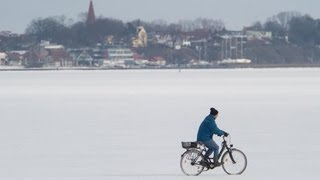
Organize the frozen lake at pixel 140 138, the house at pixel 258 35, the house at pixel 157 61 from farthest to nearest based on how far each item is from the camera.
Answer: the house at pixel 258 35 < the house at pixel 157 61 < the frozen lake at pixel 140 138

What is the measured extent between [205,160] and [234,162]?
427mm

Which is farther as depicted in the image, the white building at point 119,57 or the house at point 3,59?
the house at point 3,59

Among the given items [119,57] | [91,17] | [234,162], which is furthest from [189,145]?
[91,17]

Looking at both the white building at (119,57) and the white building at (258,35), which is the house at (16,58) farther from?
the white building at (258,35)

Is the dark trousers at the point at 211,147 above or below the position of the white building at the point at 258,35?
above

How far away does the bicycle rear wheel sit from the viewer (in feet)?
43.5

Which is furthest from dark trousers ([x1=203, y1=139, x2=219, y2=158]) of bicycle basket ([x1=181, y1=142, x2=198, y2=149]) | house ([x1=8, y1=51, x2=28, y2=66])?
house ([x1=8, y1=51, x2=28, y2=66])

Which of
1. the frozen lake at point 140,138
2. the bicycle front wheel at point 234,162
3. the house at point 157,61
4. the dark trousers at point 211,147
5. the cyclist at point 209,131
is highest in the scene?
the cyclist at point 209,131

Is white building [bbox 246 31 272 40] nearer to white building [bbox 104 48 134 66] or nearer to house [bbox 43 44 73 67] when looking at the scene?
white building [bbox 104 48 134 66]

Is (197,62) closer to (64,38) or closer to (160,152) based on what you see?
(64,38)

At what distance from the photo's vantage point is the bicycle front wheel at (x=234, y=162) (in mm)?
13383

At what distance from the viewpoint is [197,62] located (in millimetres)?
154000

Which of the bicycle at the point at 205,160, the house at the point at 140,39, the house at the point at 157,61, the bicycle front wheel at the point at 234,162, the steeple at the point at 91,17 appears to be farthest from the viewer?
the steeple at the point at 91,17

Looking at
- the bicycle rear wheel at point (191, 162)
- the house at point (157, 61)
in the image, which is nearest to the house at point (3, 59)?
the house at point (157, 61)
